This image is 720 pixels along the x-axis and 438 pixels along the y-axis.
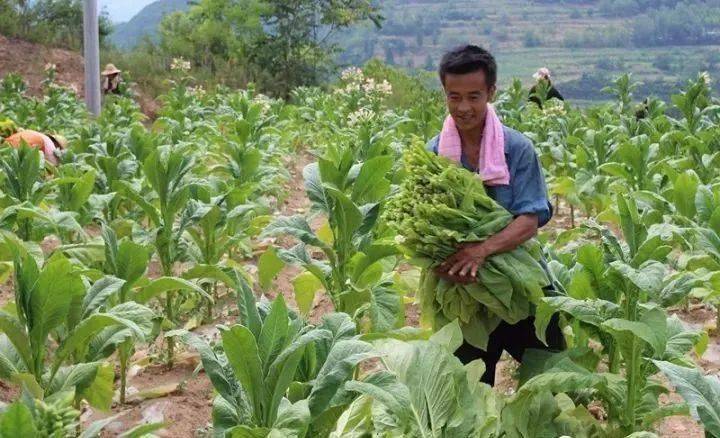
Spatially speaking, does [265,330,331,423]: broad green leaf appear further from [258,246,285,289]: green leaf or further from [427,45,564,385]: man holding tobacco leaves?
[258,246,285,289]: green leaf

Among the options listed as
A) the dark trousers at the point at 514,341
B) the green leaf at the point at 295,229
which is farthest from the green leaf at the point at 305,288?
the dark trousers at the point at 514,341

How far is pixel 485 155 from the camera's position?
3.66 m

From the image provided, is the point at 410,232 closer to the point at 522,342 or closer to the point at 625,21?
the point at 522,342

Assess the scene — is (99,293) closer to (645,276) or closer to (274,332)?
(274,332)

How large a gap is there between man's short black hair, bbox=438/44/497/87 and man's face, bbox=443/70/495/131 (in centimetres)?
2

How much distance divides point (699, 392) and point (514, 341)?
1.31 metres

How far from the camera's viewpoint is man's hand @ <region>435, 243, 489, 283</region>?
353 centimetres

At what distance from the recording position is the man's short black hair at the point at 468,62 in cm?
356

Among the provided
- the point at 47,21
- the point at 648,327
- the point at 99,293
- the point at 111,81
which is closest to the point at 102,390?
the point at 99,293

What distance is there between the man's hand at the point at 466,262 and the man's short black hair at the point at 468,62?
0.65 metres

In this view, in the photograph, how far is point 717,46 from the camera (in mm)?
48344

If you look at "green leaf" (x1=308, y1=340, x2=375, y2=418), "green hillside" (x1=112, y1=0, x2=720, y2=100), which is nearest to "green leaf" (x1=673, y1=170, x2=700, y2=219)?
"green leaf" (x1=308, y1=340, x2=375, y2=418)

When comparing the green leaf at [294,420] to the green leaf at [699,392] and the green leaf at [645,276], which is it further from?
the green leaf at [645,276]

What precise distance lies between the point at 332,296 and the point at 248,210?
1.28m
